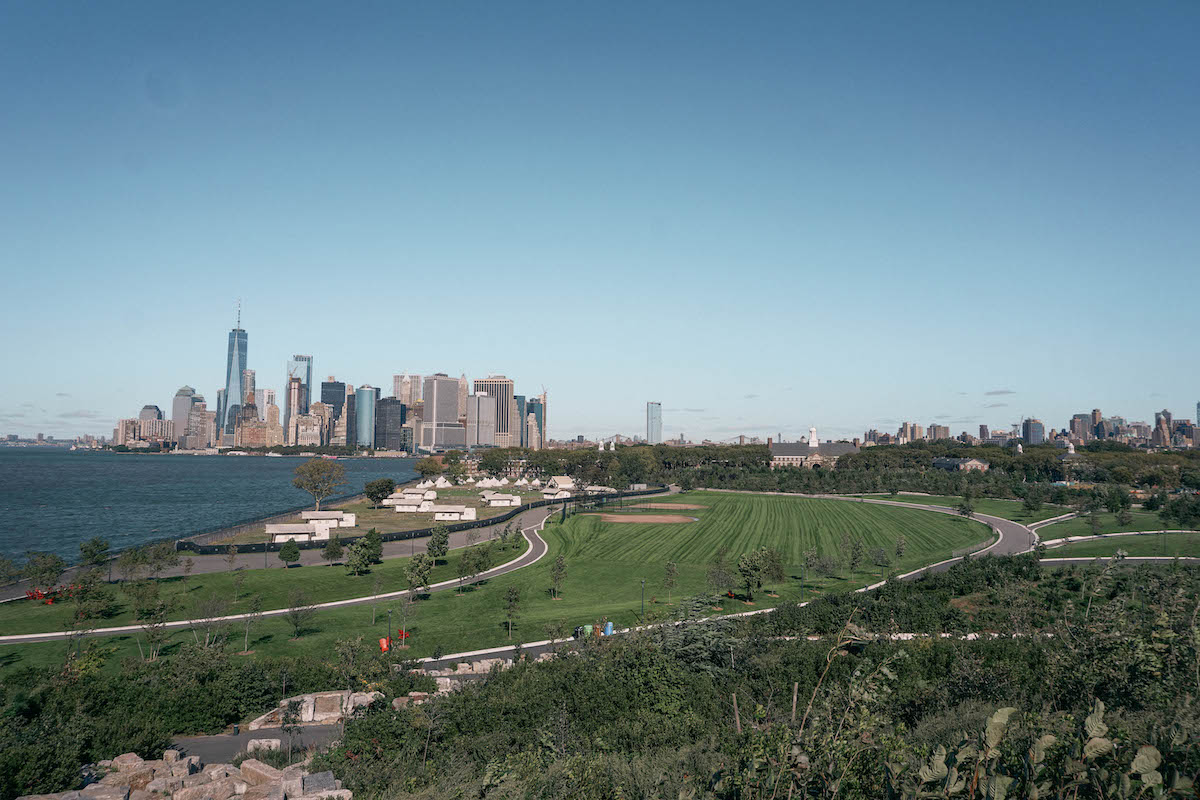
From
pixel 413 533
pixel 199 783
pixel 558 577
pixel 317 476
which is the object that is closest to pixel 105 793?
pixel 199 783

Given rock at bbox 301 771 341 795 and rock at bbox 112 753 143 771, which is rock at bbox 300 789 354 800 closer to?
rock at bbox 301 771 341 795

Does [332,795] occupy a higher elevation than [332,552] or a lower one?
higher

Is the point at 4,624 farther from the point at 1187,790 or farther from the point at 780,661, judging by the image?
the point at 1187,790

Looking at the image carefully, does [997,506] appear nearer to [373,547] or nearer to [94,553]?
[373,547]

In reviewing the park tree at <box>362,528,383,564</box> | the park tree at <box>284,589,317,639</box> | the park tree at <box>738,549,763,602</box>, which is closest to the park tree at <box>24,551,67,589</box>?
the park tree at <box>284,589,317,639</box>

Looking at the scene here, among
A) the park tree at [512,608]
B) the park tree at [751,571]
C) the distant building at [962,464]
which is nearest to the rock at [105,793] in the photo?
the park tree at [512,608]
